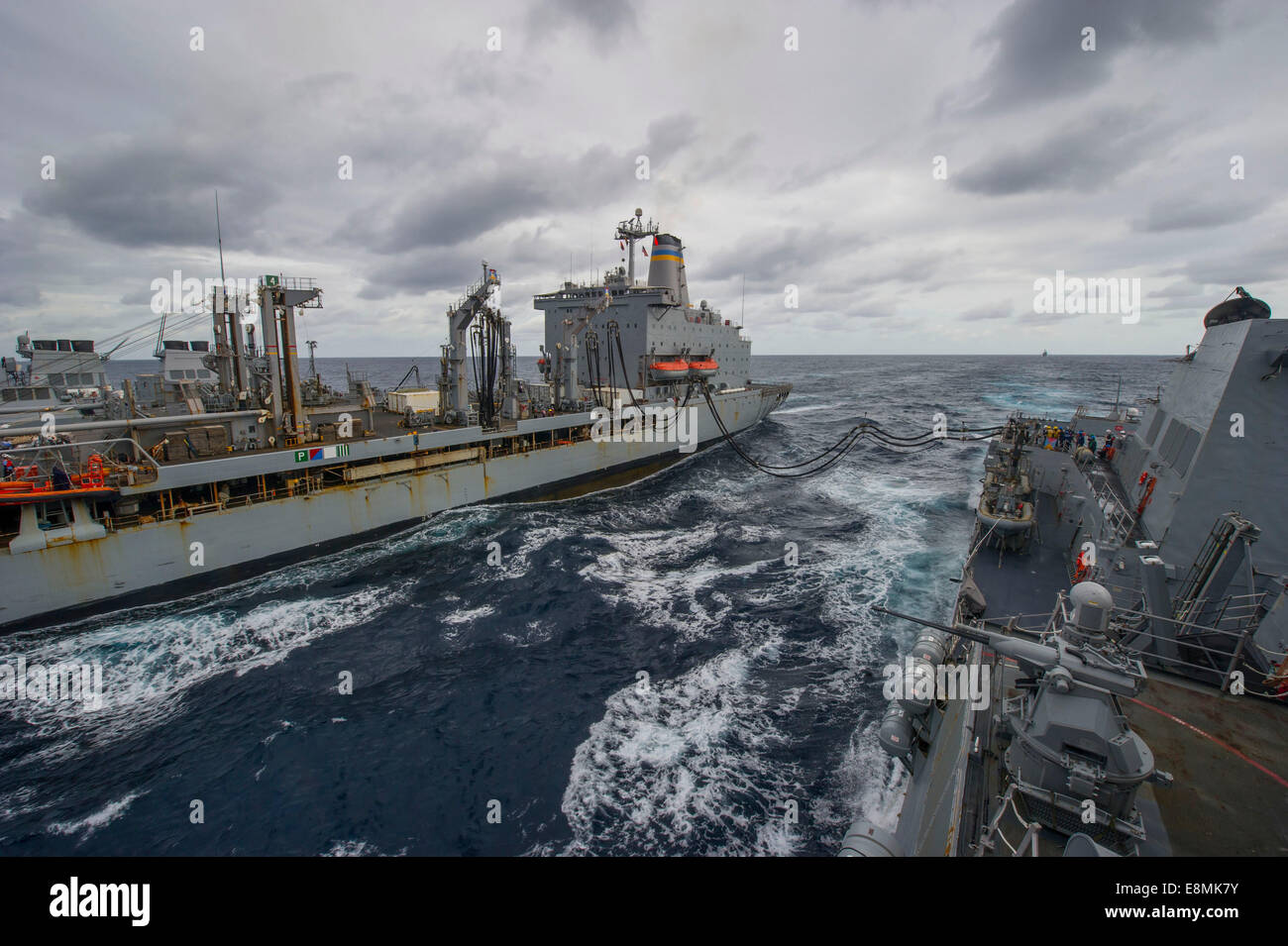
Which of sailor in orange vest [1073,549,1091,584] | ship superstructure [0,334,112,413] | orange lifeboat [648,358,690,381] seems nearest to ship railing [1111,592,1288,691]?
sailor in orange vest [1073,549,1091,584]

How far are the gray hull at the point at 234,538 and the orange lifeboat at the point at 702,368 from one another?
14062 mm

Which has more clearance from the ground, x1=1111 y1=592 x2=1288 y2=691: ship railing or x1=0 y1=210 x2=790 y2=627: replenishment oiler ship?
x1=0 y1=210 x2=790 y2=627: replenishment oiler ship

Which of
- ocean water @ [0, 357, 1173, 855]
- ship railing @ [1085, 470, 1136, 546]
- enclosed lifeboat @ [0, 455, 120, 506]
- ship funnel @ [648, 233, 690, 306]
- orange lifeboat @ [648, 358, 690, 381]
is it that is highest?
ship funnel @ [648, 233, 690, 306]

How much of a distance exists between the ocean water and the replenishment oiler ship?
146 cm

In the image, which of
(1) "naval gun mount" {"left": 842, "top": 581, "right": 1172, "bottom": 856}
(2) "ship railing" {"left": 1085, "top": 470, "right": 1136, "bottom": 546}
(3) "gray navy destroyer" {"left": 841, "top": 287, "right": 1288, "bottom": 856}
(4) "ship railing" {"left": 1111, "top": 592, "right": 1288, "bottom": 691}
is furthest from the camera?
(2) "ship railing" {"left": 1085, "top": 470, "right": 1136, "bottom": 546}

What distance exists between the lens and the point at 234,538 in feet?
60.2

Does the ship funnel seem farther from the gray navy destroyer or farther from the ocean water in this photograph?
the gray navy destroyer

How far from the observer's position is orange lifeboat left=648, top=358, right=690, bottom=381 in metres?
37.0

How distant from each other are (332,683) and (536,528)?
11.7 m

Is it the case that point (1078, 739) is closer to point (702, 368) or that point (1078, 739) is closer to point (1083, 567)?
point (1083, 567)

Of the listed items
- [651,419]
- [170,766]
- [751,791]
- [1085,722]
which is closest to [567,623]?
[751,791]

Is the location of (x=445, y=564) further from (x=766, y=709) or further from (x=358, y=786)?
(x=766, y=709)

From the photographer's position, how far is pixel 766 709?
38.7ft

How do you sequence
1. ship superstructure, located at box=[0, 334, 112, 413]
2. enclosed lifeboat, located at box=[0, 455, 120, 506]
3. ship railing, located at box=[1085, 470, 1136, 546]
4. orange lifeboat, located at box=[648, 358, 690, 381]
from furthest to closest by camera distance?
orange lifeboat, located at box=[648, 358, 690, 381] < ship superstructure, located at box=[0, 334, 112, 413] < enclosed lifeboat, located at box=[0, 455, 120, 506] < ship railing, located at box=[1085, 470, 1136, 546]
